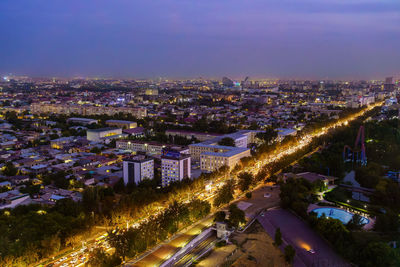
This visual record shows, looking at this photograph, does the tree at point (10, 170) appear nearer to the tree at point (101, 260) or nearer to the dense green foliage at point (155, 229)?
the dense green foliage at point (155, 229)

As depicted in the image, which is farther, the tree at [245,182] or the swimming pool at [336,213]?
the tree at [245,182]

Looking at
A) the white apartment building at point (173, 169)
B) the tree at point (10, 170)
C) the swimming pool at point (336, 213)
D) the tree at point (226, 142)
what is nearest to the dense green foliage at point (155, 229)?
the white apartment building at point (173, 169)

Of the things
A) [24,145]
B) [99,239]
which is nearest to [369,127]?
[99,239]

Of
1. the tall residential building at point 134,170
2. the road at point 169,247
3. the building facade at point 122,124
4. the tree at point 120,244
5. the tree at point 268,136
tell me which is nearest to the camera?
the tree at point 120,244

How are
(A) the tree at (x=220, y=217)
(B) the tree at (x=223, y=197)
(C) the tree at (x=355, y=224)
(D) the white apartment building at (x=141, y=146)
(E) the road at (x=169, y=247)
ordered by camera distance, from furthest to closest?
(D) the white apartment building at (x=141, y=146)
(B) the tree at (x=223, y=197)
(A) the tree at (x=220, y=217)
(C) the tree at (x=355, y=224)
(E) the road at (x=169, y=247)

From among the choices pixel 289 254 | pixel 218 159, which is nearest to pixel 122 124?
pixel 218 159

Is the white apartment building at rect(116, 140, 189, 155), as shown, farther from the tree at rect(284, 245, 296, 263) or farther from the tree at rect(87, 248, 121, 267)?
the tree at rect(284, 245, 296, 263)

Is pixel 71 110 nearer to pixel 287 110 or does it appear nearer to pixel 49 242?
pixel 287 110

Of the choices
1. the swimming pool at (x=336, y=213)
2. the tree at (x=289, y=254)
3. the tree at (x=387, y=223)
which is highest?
the tree at (x=387, y=223)

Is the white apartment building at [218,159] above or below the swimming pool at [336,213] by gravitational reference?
above
